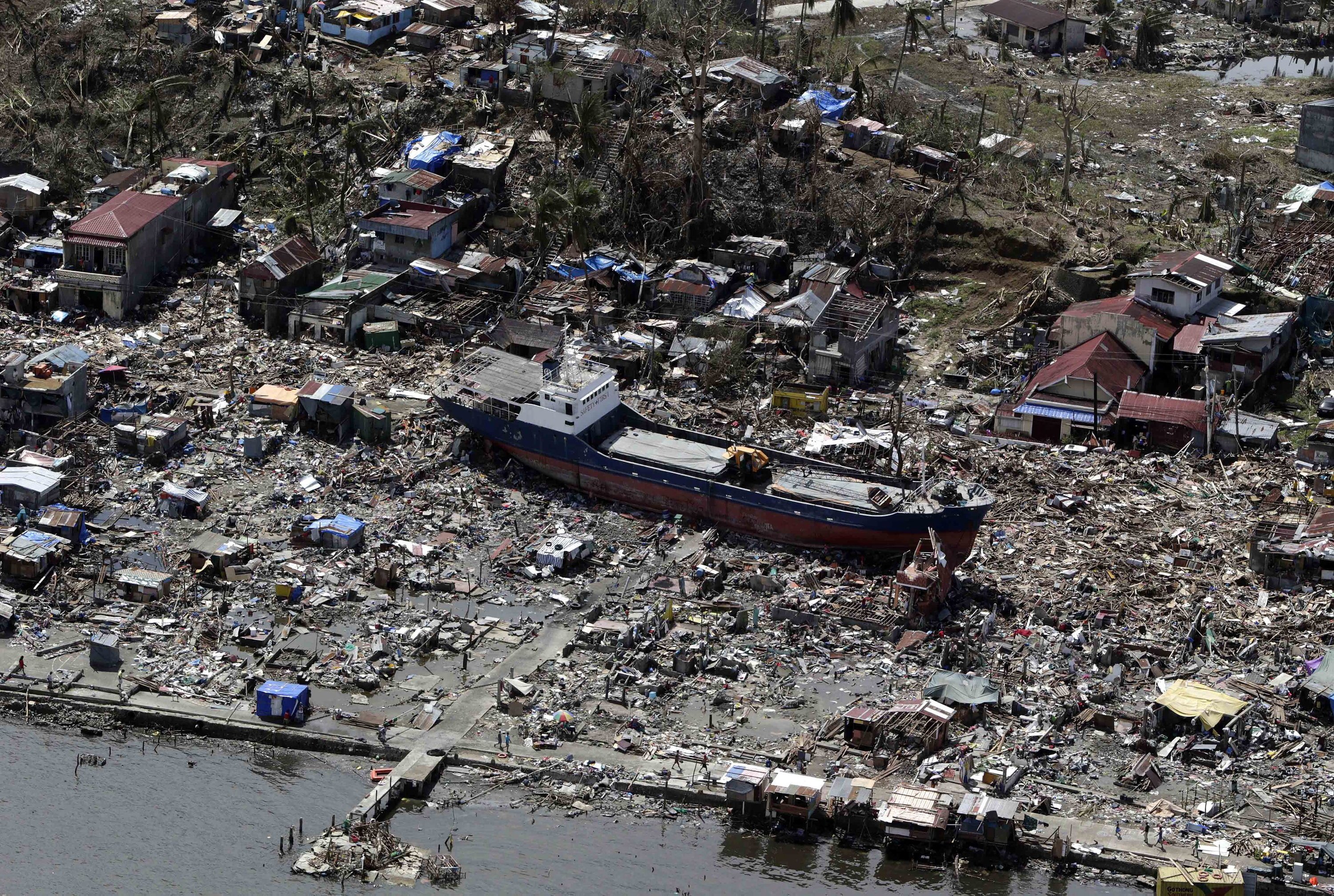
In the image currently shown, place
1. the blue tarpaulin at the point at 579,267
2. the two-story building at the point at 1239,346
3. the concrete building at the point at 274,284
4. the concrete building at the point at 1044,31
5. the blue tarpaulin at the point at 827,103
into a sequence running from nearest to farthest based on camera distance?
the two-story building at the point at 1239,346 < the concrete building at the point at 274,284 < the blue tarpaulin at the point at 579,267 < the blue tarpaulin at the point at 827,103 < the concrete building at the point at 1044,31

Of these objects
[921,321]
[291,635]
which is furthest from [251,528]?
[921,321]

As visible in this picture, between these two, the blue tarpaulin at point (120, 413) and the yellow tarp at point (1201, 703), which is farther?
the blue tarpaulin at point (120, 413)

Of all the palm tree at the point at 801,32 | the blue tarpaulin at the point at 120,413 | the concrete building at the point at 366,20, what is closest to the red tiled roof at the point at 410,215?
the blue tarpaulin at the point at 120,413

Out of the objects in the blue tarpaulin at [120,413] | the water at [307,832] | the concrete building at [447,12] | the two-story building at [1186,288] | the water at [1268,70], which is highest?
the concrete building at [447,12]

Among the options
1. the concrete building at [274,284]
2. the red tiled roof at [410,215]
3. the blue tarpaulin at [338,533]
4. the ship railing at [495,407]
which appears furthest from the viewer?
the red tiled roof at [410,215]

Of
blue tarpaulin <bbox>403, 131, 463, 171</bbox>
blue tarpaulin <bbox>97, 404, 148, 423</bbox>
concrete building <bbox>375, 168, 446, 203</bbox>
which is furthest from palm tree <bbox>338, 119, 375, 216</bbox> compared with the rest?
blue tarpaulin <bbox>97, 404, 148, 423</bbox>

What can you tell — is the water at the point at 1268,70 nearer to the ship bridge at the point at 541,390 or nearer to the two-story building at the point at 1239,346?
the two-story building at the point at 1239,346

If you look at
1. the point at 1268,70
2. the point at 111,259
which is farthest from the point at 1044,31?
the point at 111,259
